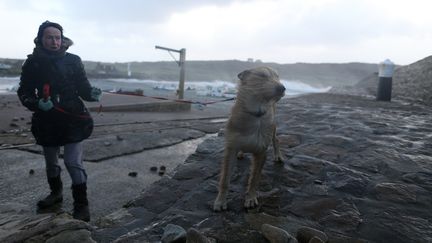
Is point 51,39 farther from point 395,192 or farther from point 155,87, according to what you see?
point 155,87

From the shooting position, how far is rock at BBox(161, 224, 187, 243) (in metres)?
2.96

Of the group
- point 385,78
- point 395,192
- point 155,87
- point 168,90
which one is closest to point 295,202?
point 395,192

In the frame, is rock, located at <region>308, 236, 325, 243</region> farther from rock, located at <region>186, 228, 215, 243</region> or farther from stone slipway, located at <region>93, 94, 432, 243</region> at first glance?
rock, located at <region>186, 228, 215, 243</region>

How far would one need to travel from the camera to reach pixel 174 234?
3.01 m

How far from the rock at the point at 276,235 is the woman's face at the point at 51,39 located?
289 centimetres

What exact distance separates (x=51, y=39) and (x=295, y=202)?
10.3ft

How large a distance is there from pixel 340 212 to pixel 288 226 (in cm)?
62

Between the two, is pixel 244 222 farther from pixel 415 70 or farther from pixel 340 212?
pixel 415 70

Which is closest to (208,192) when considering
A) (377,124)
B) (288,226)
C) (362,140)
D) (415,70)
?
(288,226)

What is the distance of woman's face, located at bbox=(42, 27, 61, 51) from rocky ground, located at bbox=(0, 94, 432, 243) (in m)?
1.78

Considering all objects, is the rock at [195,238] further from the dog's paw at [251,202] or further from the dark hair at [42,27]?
the dark hair at [42,27]

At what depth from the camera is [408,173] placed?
Result: 4.52 m

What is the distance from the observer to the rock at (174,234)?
117 inches

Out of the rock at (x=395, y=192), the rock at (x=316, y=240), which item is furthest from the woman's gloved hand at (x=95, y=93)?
the rock at (x=395, y=192)
